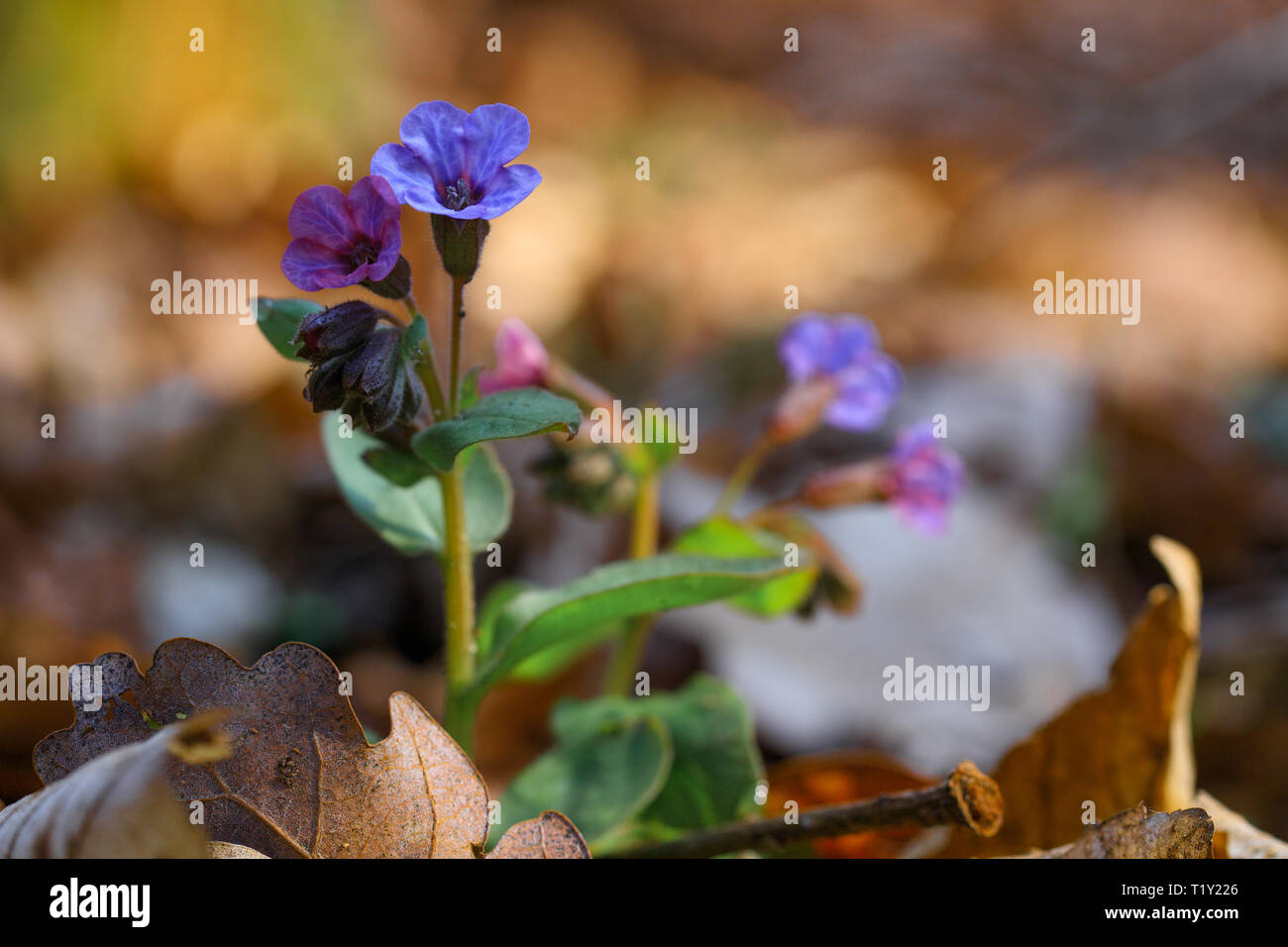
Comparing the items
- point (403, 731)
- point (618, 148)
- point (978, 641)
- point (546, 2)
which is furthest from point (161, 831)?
point (546, 2)

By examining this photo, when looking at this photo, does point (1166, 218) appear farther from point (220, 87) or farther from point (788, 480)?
point (220, 87)

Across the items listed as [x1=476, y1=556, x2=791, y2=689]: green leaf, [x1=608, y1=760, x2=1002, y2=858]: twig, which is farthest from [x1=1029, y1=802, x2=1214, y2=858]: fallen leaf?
[x1=476, y1=556, x2=791, y2=689]: green leaf

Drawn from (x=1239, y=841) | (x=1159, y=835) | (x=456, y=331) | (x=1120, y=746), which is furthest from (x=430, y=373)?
(x=1239, y=841)

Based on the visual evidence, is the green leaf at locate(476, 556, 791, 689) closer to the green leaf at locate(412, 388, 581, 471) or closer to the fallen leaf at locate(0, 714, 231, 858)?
the green leaf at locate(412, 388, 581, 471)

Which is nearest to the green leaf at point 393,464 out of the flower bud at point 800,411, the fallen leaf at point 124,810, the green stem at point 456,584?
the green stem at point 456,584

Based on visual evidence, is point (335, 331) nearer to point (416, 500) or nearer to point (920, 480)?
point (416, 500)
